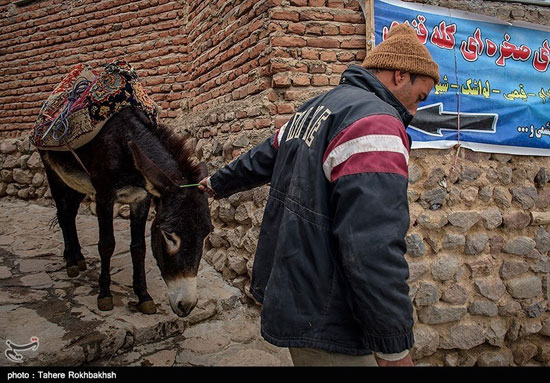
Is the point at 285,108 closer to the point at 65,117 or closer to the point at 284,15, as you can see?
the point at 284,15

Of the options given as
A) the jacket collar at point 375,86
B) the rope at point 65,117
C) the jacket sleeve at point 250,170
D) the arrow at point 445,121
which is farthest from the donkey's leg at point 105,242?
the arrow at point 445,121

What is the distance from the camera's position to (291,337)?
4.20 ft

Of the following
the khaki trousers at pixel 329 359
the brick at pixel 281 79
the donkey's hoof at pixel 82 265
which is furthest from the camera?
the donkey's hoof at pixel 82 265

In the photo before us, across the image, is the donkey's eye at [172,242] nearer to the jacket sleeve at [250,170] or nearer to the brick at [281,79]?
the jacket sleeve at [250,170]

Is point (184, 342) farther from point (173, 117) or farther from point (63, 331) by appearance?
point (173, 117)

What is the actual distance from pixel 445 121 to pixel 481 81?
602mm

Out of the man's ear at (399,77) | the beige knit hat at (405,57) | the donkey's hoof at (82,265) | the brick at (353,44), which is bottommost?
the donkey's hoof at (82,265)

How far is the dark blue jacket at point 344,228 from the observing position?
1.11 metres

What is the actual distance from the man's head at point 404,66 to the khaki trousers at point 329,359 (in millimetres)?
995

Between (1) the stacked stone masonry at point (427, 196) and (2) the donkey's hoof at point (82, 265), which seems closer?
(1) the stacked stone masonry at point (427, 196)

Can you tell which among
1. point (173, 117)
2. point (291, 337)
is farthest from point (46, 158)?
point (291, 337)

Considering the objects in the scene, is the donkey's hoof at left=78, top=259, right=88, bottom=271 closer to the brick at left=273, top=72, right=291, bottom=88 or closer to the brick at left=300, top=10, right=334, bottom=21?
the brick at left=273, top=72, right=291, bottom=88

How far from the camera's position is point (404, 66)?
1.46m

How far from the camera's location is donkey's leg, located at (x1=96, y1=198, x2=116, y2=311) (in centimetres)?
288
